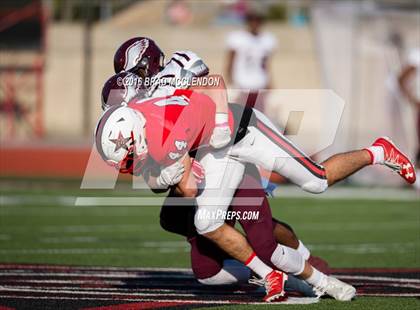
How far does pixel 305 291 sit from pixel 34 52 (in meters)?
13.9

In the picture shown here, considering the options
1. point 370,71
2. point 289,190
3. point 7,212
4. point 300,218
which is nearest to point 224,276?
point 300,218

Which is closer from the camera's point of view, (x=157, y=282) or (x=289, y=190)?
(x=157, y=282)

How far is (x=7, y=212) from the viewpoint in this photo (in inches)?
399

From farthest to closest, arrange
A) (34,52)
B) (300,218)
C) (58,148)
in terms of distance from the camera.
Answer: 1. (34,52)
2. (58,148)
3. (300,218)

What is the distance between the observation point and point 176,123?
16.8 feet

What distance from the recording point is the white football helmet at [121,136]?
496 centimetres

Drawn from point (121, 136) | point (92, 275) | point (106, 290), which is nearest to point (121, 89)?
point (121, 136)

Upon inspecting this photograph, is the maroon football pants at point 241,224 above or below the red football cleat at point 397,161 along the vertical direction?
below

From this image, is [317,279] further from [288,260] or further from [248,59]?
[248,59]

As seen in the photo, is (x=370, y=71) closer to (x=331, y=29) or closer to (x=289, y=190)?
(x=331, y=29)

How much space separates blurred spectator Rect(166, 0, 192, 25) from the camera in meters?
19.2

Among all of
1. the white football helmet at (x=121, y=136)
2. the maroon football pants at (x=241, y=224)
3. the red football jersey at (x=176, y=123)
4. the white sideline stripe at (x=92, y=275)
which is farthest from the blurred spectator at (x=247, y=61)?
the white football helmet at (x=121, y=136)

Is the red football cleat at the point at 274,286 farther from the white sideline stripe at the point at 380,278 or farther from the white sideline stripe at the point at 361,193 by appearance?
the white sideline stripe at the point at 361,193

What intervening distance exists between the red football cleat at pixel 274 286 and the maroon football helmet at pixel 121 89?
1.25 m
